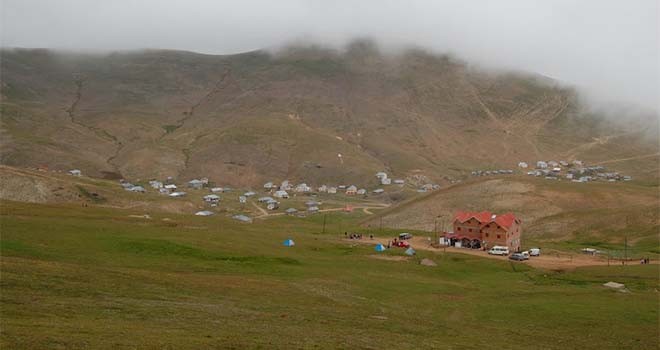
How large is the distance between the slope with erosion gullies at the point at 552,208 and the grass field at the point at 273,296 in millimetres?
38977

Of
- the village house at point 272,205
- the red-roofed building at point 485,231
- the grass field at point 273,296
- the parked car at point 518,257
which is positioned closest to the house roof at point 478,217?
the red-roofed building at point 485,231

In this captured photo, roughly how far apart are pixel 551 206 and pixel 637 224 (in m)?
24.8

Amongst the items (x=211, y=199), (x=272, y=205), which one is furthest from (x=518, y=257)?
(x=211, y=199)

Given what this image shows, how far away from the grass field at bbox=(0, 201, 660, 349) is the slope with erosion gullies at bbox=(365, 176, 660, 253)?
1535 inches

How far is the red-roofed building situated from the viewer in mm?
96625

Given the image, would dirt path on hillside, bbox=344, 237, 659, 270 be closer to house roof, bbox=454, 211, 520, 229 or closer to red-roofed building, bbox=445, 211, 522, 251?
red-roofed building, bbox=445, 211, 522, 251

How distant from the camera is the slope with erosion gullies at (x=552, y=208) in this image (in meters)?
112

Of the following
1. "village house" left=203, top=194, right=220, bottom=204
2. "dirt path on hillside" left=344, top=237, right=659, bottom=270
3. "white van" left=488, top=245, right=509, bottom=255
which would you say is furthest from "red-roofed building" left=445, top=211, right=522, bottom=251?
"village house" left=203, top=194, right=220, bottom=204

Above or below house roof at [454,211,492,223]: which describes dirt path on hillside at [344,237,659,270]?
below

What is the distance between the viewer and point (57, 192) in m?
132

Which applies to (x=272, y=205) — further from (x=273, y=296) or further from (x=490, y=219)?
(x=273, y=296)

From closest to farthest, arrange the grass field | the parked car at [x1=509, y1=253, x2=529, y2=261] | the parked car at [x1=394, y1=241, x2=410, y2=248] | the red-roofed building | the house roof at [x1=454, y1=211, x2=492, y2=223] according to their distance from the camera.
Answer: the grass field, the parked car at [x1=509, y1=253, x2=529, y2=261], the parked car at [x1=394, y1=241, x2=410, y2=248], the red-roofed building, the house roof at [x1=454, y1=211, x2=492, y2=223]

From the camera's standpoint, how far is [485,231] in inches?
3868

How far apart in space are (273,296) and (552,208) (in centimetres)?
10320
